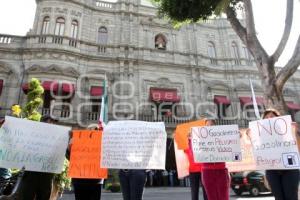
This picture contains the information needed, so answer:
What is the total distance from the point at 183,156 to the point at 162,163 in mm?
1630

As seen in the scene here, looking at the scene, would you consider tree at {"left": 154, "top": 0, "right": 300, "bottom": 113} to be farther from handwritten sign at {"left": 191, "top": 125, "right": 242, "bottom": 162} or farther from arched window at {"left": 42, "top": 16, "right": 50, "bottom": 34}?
arched window at {"left": 42, "top": 16, "right": 50, "bottom": 34}

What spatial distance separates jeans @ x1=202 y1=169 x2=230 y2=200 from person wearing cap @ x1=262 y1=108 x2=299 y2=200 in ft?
2.15

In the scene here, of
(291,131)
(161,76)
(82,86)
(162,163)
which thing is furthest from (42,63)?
(291,131)

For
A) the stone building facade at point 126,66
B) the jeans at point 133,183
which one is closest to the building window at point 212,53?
the stone building facade at point 126,66

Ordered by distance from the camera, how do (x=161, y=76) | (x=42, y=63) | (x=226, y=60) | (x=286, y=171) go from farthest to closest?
(x=226, y=60)
(x=161, y=76)
(x=42, y=63)
(x=286, y=171)

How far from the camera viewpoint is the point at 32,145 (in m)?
4.47

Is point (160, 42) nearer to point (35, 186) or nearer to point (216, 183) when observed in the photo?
point (216, 183)

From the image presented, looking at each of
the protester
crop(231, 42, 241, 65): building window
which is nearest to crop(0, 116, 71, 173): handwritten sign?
the protester

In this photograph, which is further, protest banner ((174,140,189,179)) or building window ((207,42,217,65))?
building window ((207,42,217,65))

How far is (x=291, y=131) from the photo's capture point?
4.17 m

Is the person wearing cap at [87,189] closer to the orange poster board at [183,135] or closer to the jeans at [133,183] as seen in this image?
the jeans at [133,183]

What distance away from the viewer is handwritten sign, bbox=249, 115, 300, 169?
402 centimetres

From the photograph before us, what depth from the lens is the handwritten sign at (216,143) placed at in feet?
15.3

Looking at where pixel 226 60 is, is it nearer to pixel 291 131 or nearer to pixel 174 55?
pixel 174 55
